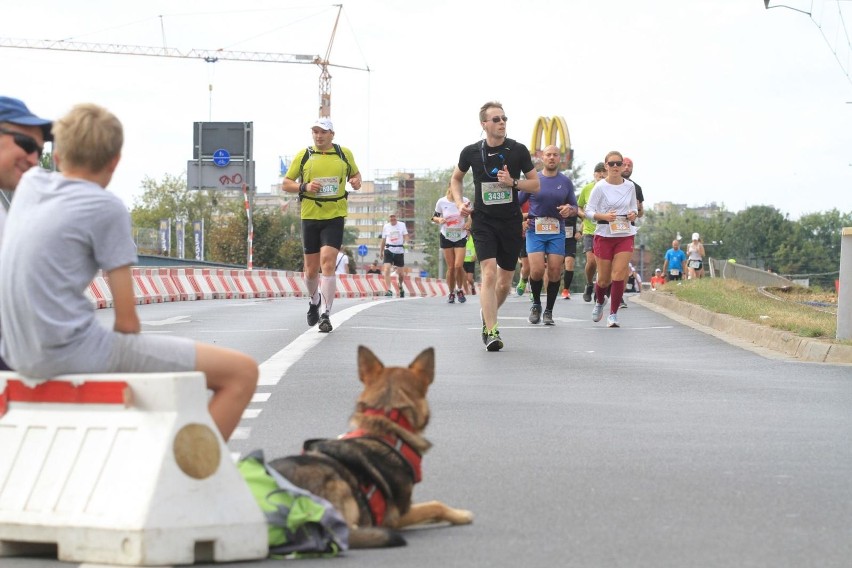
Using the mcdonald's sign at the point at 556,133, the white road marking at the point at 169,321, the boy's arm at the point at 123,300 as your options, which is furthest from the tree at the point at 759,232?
the boy's arm at the point at 123,300

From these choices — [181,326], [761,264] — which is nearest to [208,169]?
[181,326]

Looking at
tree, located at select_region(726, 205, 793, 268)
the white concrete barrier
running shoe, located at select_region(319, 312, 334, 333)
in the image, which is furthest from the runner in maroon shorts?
tree, located at select_region(726, 205, 793, 268)

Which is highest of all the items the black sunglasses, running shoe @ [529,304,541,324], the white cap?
the white cap

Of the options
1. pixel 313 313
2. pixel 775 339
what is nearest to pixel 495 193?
pixel 775 339

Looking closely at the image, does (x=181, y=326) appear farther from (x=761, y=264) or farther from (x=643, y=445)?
(x=761, y=264)

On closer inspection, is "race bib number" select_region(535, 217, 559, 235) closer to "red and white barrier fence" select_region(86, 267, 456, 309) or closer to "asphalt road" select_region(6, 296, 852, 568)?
"asphalt road" select_region(6, 296, 852, 568)

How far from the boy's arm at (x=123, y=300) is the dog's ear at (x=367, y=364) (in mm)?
774

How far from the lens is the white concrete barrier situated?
486 cm

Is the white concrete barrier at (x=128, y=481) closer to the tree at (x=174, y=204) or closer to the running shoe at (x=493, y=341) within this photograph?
the running shoe at (x=493, y=341)

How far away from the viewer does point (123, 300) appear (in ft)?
17.4

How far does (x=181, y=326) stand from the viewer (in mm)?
20406

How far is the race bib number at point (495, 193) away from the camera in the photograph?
15.2 meters

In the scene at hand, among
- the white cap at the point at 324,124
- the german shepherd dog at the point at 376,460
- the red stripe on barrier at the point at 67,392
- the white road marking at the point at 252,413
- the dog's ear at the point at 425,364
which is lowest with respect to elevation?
the white road marking at the point at 252,413

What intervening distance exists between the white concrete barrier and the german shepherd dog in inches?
12.6
